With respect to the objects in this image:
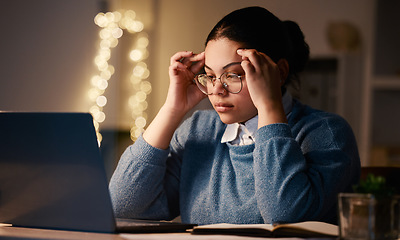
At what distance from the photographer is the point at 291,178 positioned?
1.05 meters

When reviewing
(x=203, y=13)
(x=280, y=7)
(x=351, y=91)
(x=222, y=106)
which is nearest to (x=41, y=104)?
(x=203, y=13)

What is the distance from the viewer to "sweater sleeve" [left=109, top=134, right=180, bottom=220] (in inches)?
50.4

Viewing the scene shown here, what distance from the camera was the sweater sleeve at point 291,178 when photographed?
105 cm

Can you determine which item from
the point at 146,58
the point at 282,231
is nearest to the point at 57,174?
the point at 282,231

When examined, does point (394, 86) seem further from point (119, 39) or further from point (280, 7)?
point (119, 39)

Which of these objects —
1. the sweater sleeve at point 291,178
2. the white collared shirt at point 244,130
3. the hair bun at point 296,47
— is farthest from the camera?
the hair bun at point 296,47

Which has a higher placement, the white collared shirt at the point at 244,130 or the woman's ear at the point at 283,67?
the woman's ear at the point at 283,67

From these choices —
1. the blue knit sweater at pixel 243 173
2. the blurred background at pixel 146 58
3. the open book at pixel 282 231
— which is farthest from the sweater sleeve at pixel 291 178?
the blurred background at pixel 146 58

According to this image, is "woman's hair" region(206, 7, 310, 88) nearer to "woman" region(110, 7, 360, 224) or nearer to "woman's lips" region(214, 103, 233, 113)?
"woman" region(110, 7, 360, 224)

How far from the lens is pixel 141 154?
129cm

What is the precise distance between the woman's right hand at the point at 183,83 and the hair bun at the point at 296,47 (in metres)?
0.26

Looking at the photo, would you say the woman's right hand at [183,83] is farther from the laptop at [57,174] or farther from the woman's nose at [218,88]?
the laptop at [57,174]

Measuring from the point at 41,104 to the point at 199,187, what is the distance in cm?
242

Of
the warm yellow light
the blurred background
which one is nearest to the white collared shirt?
the blurred background
